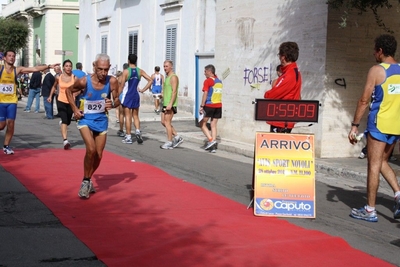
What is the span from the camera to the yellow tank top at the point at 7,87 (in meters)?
12.3

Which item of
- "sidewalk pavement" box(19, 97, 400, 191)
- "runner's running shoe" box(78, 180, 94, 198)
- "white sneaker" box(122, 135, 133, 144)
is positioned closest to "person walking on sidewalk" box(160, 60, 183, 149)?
"white sneaker" box(122, 135, 133, 144)

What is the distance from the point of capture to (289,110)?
27.5ft

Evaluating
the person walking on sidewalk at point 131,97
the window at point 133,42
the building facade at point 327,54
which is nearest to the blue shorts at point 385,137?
the building facade at point 327,54

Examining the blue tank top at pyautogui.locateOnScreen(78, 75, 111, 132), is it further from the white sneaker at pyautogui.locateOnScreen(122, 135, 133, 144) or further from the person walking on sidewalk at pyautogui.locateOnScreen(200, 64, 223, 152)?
the white sneaker at pyautogui.locateOnScreen(122, 135, 133, 144)

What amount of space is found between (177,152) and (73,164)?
10.4 feet

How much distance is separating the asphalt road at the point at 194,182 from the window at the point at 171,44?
410 inches

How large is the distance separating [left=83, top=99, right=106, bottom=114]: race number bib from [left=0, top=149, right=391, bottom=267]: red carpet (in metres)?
1.16

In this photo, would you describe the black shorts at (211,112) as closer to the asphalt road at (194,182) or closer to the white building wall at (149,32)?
the asphalt road at (194,182)

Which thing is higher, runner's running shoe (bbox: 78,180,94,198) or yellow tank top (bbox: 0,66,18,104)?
yellow tank top (bbox: 0,66,18,104)

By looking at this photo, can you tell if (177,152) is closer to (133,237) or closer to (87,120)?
(87,120)

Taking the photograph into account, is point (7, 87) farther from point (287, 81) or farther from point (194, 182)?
point (287, 81)

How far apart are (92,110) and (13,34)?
4485 centimetres

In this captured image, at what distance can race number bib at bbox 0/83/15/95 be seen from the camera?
1233 cm

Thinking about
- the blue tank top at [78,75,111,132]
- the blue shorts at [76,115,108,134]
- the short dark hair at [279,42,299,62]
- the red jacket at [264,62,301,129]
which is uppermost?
the short dark hair at [279,42,299,62]
